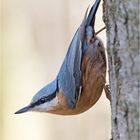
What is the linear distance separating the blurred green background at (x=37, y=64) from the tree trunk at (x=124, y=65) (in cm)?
176

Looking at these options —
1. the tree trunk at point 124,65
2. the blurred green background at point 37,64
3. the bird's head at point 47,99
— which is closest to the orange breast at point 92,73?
the bird's head at point 47,99

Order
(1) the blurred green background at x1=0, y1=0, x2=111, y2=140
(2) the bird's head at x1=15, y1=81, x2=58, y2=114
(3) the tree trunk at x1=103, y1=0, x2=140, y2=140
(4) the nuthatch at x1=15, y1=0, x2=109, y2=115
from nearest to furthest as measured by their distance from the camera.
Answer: (3) the tree trunk at x1=103, y1=0, x2=140, y2=140
(4) the nuthatch at x1=15, y1=0, x2=109, y2=115
(2) the bird's head at x1=15, y1=81, x2=58, y2=114
(1) the blurred green background at x1=0, y1=0, x2=111, y2=140

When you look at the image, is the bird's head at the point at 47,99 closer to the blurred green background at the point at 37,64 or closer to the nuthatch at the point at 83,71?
the nuthatch at the point at 83,71

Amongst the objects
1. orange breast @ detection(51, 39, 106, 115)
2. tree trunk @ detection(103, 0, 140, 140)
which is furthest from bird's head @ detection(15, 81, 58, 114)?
tree trunk @ detection(103, 0, 140, 140)

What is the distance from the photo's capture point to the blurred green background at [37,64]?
3.87 meters

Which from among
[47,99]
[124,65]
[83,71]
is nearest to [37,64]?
[47,99]

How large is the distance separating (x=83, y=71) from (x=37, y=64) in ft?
4.66

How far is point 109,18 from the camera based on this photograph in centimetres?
202

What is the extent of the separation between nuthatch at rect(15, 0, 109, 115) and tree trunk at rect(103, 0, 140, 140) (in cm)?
75

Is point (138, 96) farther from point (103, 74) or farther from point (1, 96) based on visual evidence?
point (1, 96)

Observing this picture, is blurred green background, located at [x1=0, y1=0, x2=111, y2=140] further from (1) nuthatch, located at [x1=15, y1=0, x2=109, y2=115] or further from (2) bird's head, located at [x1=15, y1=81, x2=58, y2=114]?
(1) nuthatch, located at [x1=15, y1=0, x2=109, y2=115]

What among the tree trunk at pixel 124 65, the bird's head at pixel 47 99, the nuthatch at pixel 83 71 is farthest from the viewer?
the bird's head at pixel 47 99

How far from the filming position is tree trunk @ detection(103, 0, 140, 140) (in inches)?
73.1

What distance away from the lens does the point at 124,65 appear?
1908mm
